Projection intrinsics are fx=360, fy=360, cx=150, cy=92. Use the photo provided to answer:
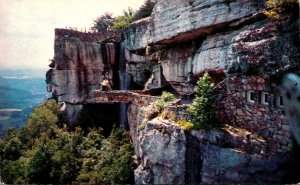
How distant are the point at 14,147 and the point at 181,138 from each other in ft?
57.5

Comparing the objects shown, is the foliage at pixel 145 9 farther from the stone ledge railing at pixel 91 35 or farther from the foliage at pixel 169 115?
the foliage at pixel 169 115

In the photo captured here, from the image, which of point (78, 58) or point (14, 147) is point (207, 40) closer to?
point (78, 58)

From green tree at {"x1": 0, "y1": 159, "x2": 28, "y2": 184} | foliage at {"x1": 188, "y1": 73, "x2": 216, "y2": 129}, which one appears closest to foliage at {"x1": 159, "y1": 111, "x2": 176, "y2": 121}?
foliage at {"x1": 188, "y1": 73, "x2": 216, "y2": 129}

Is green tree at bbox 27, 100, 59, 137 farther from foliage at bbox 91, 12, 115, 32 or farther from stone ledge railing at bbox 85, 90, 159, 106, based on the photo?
foliage at bbox 91, 12, 115, 32

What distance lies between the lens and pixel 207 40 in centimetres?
1841

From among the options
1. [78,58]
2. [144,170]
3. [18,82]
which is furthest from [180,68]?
[18,82]

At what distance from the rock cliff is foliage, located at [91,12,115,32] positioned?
57.5ft

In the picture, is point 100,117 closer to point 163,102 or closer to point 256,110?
point 163,102

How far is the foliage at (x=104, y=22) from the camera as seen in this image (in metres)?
39.8

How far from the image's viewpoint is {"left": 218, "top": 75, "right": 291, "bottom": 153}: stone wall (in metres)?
10.3

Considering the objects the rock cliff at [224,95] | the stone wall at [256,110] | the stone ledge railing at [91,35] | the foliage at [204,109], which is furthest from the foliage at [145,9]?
the stone wall at [256,110]

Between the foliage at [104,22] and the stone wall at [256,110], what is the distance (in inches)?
1165

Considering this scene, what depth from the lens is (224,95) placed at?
1208 centimetres

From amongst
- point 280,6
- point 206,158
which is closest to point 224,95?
point 206,158
